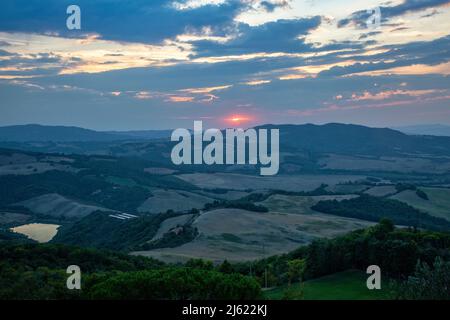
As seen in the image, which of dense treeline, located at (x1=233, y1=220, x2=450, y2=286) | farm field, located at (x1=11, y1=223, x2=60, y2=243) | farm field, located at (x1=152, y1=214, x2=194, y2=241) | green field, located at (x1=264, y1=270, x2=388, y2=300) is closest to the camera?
green field, located at (x1=264, y1=270, x2=388, y2=300)

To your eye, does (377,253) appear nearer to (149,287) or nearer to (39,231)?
(149,287)

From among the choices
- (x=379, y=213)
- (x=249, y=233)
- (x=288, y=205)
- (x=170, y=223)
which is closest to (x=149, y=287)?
(x=249, y=233)

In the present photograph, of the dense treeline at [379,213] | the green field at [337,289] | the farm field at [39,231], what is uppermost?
the green field at [337,289]

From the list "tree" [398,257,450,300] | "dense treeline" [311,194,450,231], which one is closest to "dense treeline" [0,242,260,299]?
"tree" [398,257,450,300]

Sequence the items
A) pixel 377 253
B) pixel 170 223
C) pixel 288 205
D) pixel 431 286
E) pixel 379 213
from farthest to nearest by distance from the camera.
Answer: pixel 379 213, pixel 288 205, pixel 170 223, pixel 377 253, pixel 431 286

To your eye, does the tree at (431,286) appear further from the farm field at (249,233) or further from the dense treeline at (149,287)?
the farm field at (249,233)

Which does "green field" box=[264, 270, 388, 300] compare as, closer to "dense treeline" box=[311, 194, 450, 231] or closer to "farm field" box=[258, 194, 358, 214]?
"farm field" box=[258, 194, 358, 214]

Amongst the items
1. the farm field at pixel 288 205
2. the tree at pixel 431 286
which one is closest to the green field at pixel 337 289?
the tree at pixel 431 286
